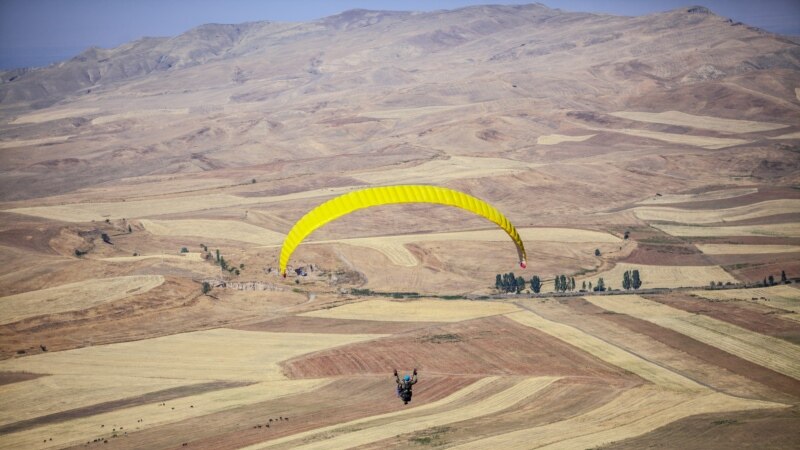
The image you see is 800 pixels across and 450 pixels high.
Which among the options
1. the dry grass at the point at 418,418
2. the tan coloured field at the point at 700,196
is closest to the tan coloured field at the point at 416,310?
the dry grass at the point at 418,418

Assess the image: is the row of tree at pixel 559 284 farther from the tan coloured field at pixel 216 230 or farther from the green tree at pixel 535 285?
the tan coloured field at pixel 216 230

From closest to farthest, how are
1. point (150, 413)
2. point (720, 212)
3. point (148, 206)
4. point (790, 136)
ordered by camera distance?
point (150, 413)
point (720, 212)
point (148, 206)
point (790, 136)

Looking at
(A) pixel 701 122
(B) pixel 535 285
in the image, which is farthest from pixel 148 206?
(A) pixel 701 122

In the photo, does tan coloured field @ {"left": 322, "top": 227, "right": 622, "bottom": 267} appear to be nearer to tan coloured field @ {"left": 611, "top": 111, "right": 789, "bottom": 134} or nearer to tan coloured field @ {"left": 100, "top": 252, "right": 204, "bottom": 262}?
tan coloured field @ {"left": 100, "top": 252, "right": 204, "bottom": 262}

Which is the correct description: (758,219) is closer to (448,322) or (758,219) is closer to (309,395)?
(448,322)

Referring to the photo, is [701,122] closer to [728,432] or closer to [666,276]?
[666,276]

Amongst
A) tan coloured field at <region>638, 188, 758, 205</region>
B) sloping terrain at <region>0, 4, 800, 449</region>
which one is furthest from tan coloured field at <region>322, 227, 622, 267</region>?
tan coloured field at <region>638, 188, 758, 205</region>
